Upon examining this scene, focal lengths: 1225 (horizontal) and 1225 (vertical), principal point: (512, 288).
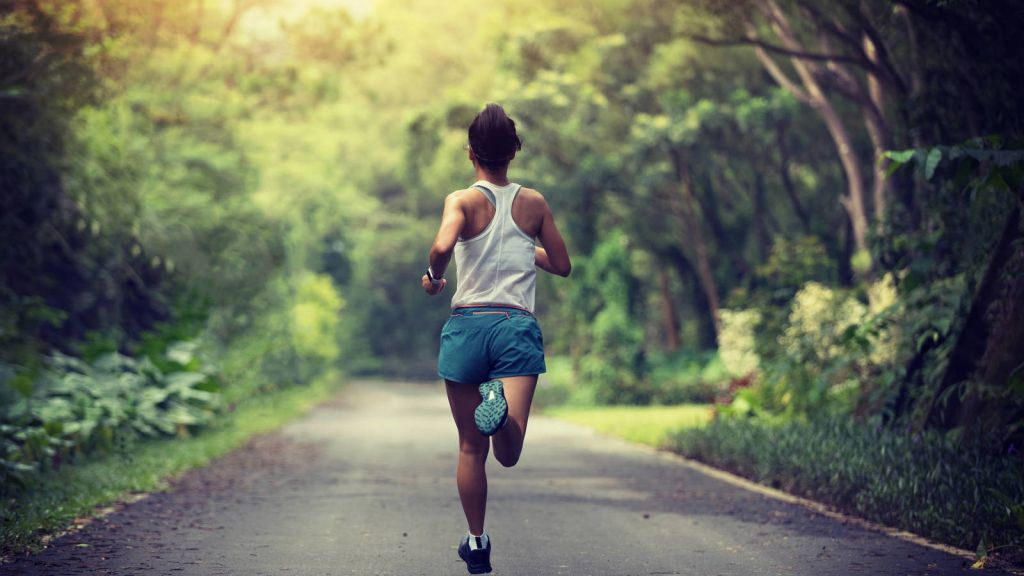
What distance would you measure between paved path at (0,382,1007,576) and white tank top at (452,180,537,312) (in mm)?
1893

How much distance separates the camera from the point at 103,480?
11.5m

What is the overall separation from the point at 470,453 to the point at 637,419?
17.4 m

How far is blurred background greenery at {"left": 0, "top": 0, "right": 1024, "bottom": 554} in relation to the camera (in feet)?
37.2

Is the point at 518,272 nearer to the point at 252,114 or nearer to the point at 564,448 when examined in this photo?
the point at 564,448

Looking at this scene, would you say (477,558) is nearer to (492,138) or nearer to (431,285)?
(431,285)

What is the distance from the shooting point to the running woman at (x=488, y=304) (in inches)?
231

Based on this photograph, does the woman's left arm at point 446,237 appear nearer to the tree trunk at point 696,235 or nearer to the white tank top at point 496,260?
the white tank top at point 496,260

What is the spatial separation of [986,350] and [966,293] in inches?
42.5

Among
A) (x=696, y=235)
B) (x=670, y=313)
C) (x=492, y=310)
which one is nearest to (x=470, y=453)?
(x=492, y=310)

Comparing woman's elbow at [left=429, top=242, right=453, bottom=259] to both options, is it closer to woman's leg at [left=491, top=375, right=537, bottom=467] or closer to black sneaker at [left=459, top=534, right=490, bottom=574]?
woman's leg at [left=491, top=375, right=537, bottom=467]

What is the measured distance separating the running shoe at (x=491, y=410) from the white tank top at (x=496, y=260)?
480 millimetres

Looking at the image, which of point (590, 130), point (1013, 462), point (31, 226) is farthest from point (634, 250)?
point (1013, 462)

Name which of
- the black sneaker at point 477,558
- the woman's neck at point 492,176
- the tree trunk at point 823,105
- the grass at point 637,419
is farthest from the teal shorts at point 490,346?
the tree trunk at point 823,105

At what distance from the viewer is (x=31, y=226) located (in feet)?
49.6
